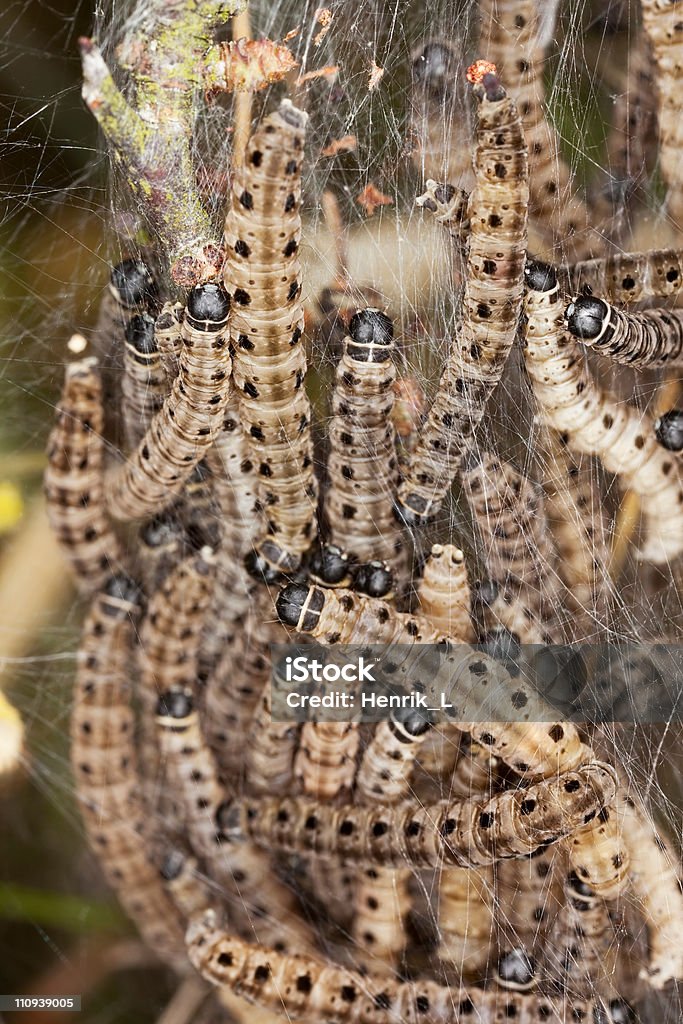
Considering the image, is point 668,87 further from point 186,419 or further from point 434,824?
point 434,824

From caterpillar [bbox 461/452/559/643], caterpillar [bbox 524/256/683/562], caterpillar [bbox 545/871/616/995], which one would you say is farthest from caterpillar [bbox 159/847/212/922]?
caterpillar [bbox 524/256/683/562]

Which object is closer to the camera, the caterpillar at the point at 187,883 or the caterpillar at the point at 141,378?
the caterpillar at the point at 141,378

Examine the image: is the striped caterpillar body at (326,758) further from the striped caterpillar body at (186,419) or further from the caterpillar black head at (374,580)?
the striped caterpillar body at (186,419)

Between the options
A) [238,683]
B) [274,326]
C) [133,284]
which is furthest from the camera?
[238,683]

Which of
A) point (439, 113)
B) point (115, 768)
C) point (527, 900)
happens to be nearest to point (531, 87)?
point (439, 113)

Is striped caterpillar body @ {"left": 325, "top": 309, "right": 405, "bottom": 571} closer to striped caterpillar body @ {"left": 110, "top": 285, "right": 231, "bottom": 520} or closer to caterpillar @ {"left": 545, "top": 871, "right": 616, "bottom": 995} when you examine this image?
striped caterpillar body @ {"left": 110, "top": 285, "right": 231, "bottom": 520}

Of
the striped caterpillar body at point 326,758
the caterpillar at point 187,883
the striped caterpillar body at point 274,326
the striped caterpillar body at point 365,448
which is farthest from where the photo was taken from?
the caterpillar at point 187,883

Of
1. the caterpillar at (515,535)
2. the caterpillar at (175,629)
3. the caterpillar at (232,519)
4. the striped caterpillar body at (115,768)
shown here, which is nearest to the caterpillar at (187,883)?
the striped caterpillar body at (115,768)
